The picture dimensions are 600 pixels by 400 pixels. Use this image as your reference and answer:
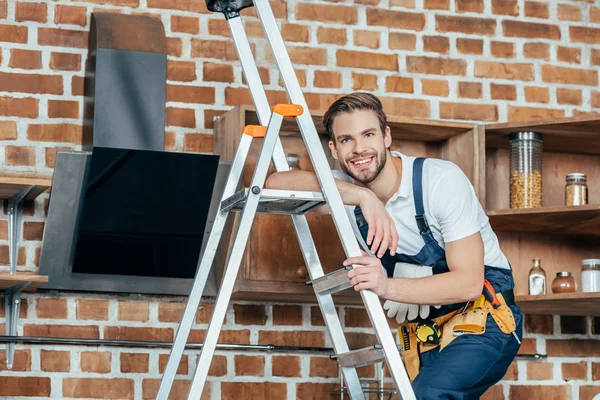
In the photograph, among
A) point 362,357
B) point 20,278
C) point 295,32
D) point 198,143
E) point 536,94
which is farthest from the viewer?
point 536,94

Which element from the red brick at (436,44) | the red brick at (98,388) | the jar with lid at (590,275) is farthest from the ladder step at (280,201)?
the red brick at (436,44)

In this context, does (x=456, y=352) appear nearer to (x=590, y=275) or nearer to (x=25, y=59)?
(x=590, y=275)

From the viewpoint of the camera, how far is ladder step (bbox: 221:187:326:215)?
Answer: 2436mm

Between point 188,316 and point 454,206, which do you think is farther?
point 454,206

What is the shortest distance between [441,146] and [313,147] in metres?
1.37

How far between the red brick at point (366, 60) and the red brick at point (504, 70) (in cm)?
34

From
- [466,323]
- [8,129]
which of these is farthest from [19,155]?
[466,323]

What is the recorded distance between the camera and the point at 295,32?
3.79m

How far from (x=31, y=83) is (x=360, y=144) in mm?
1301

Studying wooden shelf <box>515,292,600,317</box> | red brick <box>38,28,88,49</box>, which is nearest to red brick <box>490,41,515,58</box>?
wooden shelf <box>515,292,600,317</box>

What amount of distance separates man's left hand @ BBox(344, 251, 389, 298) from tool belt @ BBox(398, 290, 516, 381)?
30 cm

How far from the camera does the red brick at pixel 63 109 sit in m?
3.54

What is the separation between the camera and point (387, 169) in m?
2.87

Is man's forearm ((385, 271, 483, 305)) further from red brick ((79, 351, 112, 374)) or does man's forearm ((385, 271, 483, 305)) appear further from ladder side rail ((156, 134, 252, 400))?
red brick ((79, 351, 112, 374))
